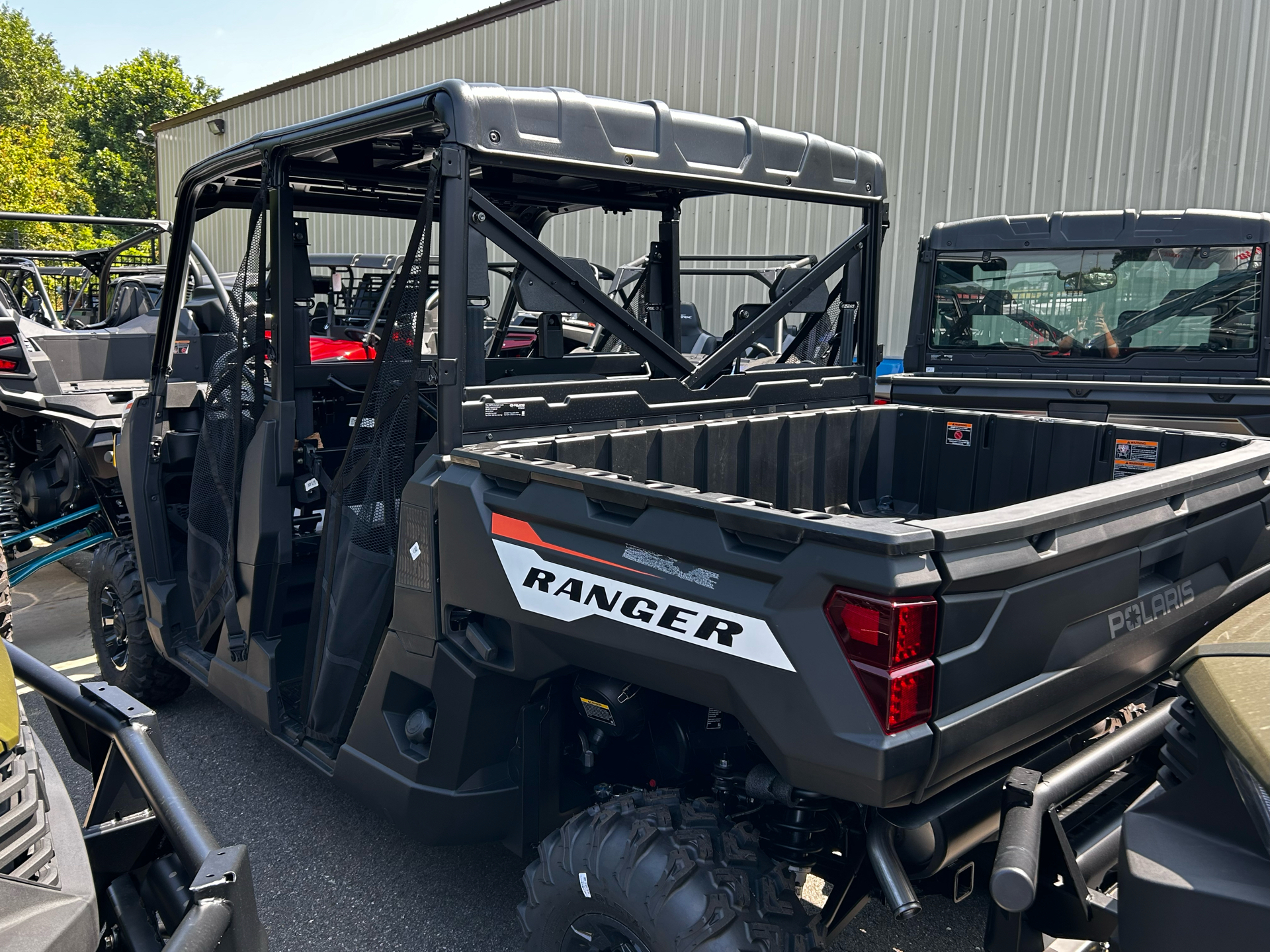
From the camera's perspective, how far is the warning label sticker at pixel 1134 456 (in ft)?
10.0

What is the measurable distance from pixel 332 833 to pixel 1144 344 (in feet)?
16.7

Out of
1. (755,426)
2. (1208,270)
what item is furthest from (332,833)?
(1208,270)

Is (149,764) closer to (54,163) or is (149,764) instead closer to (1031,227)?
(1031,227)

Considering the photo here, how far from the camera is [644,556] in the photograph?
203 centimetres

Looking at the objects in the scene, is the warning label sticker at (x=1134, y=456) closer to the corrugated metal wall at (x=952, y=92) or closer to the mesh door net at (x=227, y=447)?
the mesh door net at (x=227, y=447)

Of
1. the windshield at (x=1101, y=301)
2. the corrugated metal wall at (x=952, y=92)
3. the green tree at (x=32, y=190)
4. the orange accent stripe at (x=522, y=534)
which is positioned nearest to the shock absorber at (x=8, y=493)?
the orange accent stripe at (x=522, y=534)

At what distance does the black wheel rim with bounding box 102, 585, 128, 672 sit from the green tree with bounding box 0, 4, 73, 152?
3879cm

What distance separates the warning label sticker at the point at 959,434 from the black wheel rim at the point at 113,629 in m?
3.57

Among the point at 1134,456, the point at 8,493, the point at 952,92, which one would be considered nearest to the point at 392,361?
the point at 1134,456

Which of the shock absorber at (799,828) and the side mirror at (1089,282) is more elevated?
the side mirror at (1089,282)

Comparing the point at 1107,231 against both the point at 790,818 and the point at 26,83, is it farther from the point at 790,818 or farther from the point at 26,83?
the point at 26,83

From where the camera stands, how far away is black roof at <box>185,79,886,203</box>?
8.18 feet

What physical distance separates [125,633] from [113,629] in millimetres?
207

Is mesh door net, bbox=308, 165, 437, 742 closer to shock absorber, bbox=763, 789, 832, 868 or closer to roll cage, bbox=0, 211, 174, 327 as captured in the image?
shock absorber, bbox=763, 789, 832, 868
